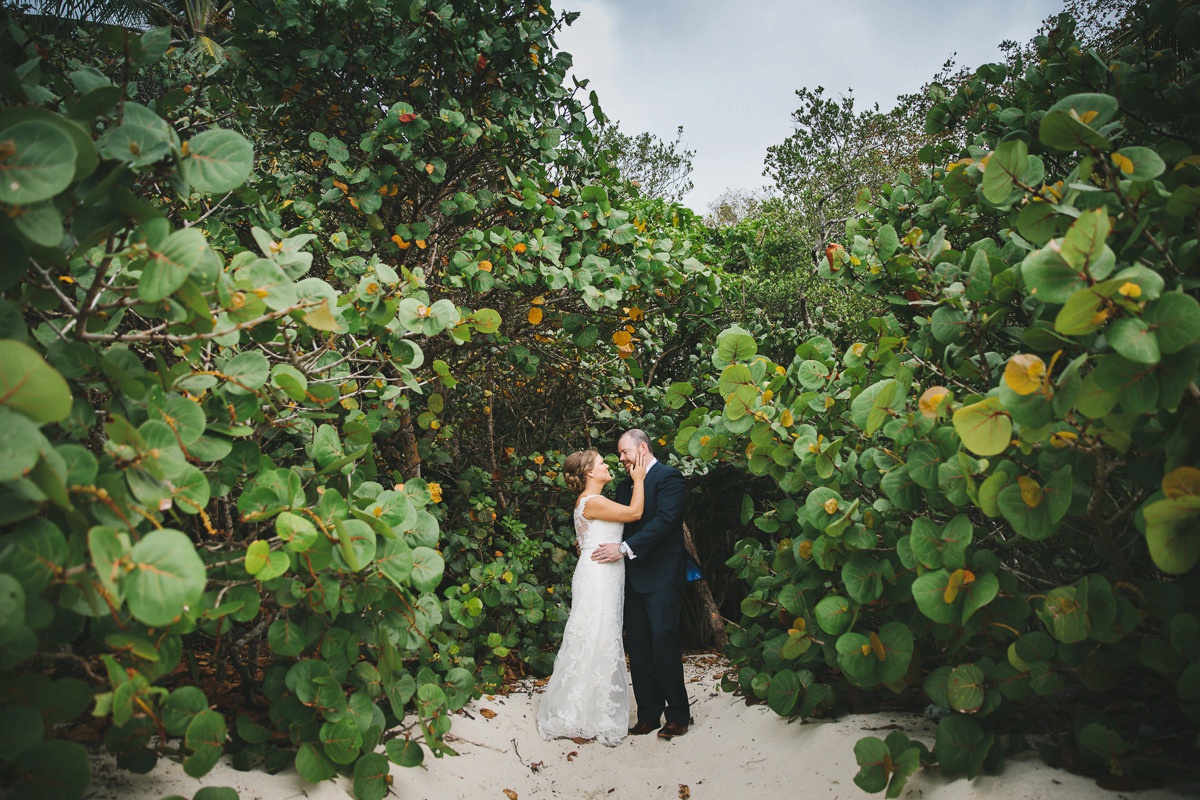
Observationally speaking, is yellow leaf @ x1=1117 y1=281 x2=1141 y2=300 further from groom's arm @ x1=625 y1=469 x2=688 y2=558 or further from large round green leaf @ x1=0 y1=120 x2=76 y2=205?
groom's arm @ x1=625 y1=469 x2=688 y2=558

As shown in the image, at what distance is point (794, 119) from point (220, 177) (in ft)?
25.1

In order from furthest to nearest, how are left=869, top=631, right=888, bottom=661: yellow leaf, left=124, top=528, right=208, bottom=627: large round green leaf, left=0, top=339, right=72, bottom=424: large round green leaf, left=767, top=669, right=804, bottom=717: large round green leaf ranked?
1. left=767, top=669, right=804, bottom=717: large round green leaf
2. left=869, top=631, right=888, bottom=661: yellow leaf
3. left=124, top=528, right=208, bottom=627: large round green leaf
4. left=0, top=339, right=72, bottom=424: large round green leaf

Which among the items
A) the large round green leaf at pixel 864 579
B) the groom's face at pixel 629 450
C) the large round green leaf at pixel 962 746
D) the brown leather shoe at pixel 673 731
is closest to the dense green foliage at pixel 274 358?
the groom's face at pixel 629 450

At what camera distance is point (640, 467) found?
4414mm

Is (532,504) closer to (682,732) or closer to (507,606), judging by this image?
(507,606)

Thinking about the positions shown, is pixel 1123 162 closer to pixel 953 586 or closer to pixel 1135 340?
pixel 1135 340

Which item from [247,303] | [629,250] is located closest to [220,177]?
[247,303]

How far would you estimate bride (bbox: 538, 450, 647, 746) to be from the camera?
389cm

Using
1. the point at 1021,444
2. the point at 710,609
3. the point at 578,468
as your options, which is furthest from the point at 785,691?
the point at 710,609

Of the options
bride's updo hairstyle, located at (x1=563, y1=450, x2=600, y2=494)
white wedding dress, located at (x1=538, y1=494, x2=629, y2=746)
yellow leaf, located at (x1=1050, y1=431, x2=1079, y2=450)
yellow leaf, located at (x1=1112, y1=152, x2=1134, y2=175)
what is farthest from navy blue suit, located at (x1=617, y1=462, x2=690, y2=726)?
yellow leaf, located at (x1=1112, y1=152, x2=1134, y2=175)

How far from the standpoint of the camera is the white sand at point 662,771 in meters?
1.90

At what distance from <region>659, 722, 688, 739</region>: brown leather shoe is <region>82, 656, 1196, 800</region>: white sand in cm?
4

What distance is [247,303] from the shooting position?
4.98 feet

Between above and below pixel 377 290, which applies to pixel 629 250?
above
